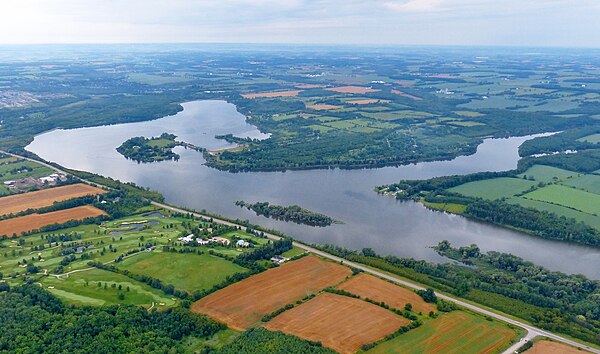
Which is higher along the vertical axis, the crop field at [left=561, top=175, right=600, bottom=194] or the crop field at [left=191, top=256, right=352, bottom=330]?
the crop field at [left=561, top=175, right=600, bottom=194]

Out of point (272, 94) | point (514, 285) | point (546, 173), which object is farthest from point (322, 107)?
point (514, 285)

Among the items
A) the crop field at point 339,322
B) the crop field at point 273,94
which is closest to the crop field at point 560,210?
the crop field at point 339,322

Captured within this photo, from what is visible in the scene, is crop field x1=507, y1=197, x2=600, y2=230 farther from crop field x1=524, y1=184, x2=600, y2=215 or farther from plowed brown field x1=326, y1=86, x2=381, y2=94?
plowed brown field x1=326, y1=86, x2=381, y2=94

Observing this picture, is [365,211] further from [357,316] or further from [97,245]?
[97,245]

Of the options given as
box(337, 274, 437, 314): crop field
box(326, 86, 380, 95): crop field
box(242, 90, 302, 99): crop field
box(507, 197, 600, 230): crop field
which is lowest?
box(337, 274, 437, 314): crop field

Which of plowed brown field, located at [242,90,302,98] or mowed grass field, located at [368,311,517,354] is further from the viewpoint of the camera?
plowed brown field, located at [242,90,302,98]

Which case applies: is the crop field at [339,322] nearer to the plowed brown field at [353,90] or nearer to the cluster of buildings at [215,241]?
the cluster of buildings at [215,241]

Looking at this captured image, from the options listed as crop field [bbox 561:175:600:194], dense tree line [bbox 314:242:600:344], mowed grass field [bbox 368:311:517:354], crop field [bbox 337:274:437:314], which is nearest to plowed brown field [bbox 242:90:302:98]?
crop field [bbox 561:175:600:194]

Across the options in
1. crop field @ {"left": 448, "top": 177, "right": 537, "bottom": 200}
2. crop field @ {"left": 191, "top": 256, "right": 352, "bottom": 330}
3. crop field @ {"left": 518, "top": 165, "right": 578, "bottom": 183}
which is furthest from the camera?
crop field @ {"left": 518, "top": 165, "right": 578, "bottom": 183}

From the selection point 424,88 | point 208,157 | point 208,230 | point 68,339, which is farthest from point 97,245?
point 424,88
